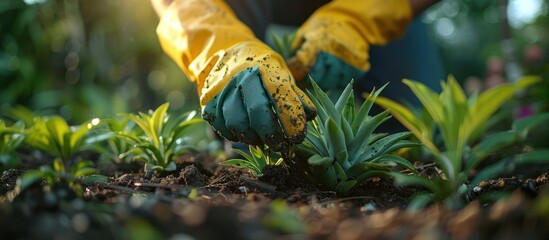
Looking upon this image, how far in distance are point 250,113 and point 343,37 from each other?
846mm

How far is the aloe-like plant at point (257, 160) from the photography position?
5.56ft

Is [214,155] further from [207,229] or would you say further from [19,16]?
[19,16]

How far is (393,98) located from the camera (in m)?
3.37

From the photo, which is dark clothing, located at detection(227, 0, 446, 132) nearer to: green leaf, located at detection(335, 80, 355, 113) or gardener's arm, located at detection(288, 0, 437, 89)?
gardener's arm, located at detection(288, 0, 437, 89)

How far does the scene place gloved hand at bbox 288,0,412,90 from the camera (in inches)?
87.2

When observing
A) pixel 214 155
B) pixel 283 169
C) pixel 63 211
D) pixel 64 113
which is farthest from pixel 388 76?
pixel 64 113

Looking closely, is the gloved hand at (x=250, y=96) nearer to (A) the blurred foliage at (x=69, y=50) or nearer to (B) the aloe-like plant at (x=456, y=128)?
(B) the aloe-like plant at (x=456, y=128)

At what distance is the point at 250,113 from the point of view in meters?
1.56

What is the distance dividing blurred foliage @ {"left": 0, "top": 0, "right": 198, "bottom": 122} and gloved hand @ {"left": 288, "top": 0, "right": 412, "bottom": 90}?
3.77 meters

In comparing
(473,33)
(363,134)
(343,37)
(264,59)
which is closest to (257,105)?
(264,59)

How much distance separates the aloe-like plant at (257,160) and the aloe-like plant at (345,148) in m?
0.12

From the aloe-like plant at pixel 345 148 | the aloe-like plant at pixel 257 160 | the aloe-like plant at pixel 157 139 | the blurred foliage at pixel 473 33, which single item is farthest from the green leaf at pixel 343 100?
the blurred foliage at pixel 473 33

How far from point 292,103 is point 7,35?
18.7 ft

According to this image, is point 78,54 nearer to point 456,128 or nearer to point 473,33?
point 456,128
